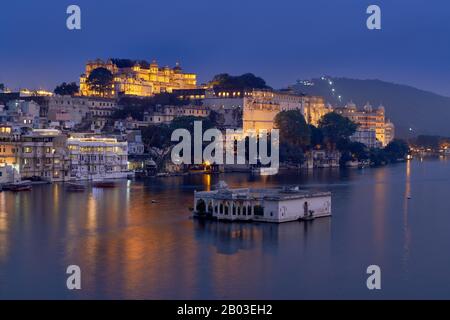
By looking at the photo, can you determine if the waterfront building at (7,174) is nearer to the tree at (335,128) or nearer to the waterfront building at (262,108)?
the waterfront building at (262,108)

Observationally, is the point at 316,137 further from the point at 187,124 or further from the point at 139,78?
the point at 187,124

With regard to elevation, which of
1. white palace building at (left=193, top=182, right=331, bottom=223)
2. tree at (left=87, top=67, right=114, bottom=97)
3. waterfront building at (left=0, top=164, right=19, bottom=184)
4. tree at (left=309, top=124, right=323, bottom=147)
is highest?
tree at (left=87, top=67, right=114, bottom=97)

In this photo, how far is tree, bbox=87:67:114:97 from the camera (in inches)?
1451

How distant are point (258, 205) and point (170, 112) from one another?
2033 cm

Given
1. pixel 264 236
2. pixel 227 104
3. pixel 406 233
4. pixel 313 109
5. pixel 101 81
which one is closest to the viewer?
pixel 264 236

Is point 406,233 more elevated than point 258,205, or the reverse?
point 258,205

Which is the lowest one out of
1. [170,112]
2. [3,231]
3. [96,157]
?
[3,231]

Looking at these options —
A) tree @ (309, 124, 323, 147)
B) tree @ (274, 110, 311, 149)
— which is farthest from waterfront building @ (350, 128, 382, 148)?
tree @ (274, 110, 311, 149)

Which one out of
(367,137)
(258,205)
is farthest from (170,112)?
(258,205)

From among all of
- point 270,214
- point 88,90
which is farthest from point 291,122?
point 270,214

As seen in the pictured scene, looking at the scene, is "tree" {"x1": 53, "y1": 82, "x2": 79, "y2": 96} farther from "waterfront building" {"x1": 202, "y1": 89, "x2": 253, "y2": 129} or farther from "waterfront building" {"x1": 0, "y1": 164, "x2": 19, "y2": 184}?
"waterfront building" {"x1": 0, "y1": 164, "x2": 19, "y2": 184}

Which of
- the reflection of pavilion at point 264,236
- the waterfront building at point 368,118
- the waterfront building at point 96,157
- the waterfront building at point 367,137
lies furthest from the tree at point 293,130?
the reflection of pavilion at point 264,236

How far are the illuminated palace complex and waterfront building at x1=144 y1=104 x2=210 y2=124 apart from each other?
435cm

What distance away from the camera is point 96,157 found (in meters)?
23.4
